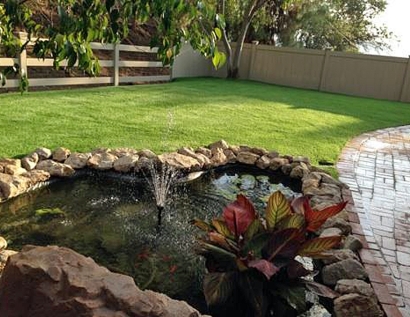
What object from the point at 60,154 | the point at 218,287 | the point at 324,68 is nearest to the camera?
the point at 218,287

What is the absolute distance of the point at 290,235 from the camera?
7.03 ft

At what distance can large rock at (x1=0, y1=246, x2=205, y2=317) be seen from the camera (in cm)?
145

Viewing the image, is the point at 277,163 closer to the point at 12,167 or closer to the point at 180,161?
the point at 180,161

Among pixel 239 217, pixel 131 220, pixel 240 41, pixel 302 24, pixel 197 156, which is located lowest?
pixel 131 220

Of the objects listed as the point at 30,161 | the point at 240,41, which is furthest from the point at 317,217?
the point at 240,41

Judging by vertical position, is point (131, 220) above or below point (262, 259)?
below

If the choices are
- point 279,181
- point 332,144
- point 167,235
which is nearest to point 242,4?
point 332,144

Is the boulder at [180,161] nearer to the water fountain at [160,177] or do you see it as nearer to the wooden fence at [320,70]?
the water fountain at [160,177]

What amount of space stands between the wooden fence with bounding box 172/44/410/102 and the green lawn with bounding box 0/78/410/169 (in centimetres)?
312

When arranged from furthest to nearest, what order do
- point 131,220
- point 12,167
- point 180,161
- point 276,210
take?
1. point 180,161
2. point 12,167
3. point 131,220
4. point 276,210

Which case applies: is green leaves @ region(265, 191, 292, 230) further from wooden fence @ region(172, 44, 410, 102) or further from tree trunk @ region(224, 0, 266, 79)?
tree trunk @ region(224, 0, 266, 79)

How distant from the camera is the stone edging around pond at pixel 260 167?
7.67ft

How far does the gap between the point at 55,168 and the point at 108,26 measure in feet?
9.09

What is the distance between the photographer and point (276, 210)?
2.27m
